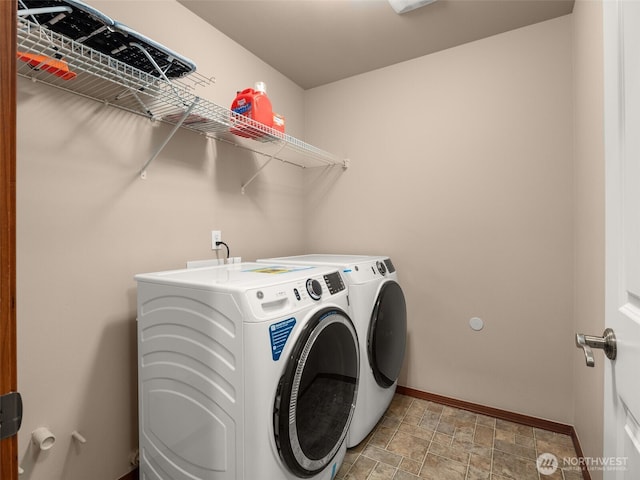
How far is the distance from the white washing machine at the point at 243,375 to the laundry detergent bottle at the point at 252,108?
0.86 m

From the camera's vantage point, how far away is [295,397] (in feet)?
3.70

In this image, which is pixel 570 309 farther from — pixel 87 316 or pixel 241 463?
pixel 87 316

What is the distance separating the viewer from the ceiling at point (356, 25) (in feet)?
5.96

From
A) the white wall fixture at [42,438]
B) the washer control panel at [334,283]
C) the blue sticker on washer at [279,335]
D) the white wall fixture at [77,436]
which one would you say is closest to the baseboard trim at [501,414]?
the washer control panel at [334,283]

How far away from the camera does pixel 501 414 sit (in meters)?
2.07

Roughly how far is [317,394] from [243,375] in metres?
0.45

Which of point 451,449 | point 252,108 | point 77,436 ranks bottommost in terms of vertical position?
point 451,449

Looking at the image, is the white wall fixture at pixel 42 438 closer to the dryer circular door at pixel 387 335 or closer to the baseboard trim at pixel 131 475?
the baseboard trim at pixel 131 475

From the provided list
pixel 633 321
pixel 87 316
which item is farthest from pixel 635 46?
pixel 87 316

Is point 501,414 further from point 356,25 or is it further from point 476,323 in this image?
point 356,25

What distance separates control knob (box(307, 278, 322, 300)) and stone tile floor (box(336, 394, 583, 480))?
39.1 inches

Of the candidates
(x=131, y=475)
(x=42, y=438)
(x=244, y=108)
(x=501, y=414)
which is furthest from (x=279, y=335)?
(x=501, y=414)

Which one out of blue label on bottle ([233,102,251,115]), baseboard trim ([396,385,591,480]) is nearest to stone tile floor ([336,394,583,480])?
baseboard trim ([396,385,591,480])

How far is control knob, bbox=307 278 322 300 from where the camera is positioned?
1.30 metres
